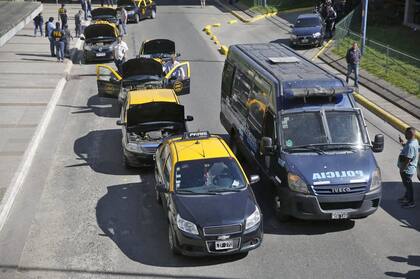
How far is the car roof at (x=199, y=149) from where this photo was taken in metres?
12.2

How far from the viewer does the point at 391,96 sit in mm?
22125

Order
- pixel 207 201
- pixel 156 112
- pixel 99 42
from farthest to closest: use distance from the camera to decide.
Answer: pixel 99 42 < pixel 156 112 < pixel 207 201

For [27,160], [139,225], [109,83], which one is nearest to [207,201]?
[139,225]

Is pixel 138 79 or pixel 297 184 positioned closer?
pixel 297 184

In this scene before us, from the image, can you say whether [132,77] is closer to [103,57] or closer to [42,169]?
[42,169]

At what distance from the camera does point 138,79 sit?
67.9 feet

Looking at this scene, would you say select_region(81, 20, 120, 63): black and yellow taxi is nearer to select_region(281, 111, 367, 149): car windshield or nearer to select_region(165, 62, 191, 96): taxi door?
select_region(165, 62, 191, 96): taxi door

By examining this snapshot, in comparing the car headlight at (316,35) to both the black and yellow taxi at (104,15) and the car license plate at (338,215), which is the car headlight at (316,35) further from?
the car license plate at (338,215)

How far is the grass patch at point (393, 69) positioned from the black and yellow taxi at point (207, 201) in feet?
39.1

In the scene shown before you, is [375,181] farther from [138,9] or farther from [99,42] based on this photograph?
[138,9]

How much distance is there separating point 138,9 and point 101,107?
21.7 m

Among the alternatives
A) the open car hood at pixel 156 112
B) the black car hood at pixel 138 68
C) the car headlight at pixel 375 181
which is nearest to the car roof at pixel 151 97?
the open car hood at pixel 156 112

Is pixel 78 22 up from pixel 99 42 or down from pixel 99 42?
up

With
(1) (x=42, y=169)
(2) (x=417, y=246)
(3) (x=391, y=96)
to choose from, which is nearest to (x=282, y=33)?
(3) (x=391, y=96)
